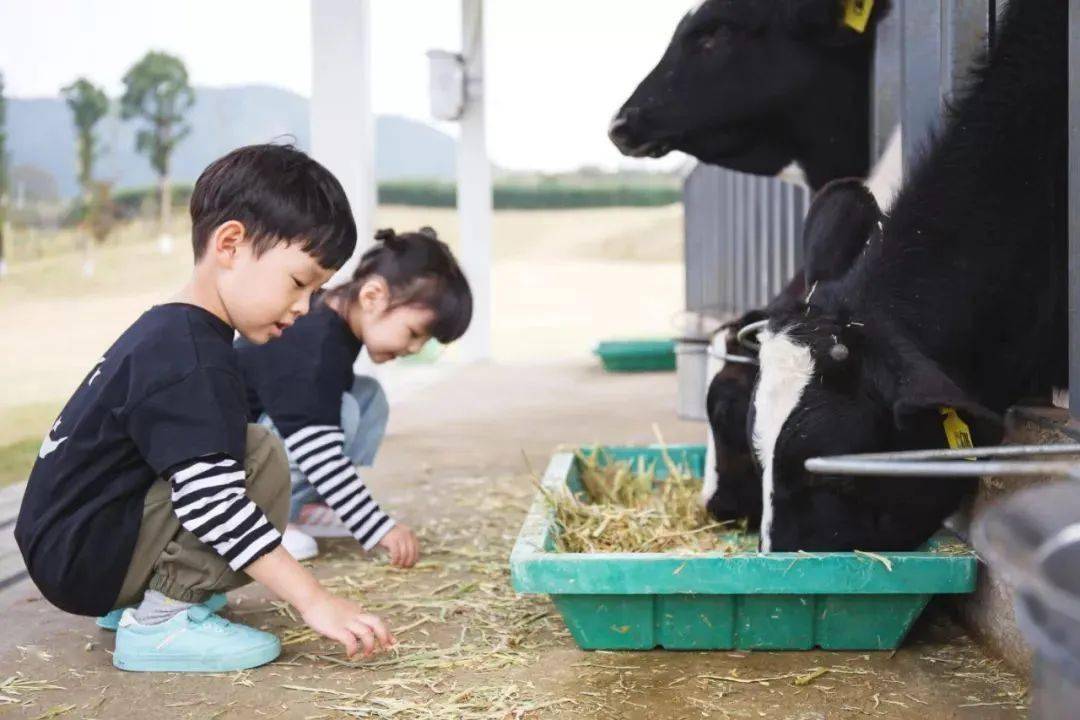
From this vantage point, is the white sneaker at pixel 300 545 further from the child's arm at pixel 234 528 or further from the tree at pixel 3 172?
the tree at pixel 3 172

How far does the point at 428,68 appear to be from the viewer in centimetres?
877

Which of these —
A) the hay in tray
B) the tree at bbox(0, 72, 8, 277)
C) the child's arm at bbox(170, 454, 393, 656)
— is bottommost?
the hay in tray

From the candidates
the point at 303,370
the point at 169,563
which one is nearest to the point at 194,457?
the point at 169,563

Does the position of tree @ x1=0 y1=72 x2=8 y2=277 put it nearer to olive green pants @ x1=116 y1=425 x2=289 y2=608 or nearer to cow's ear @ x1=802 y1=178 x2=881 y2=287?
olive green pants @ x1=116 y1=425 x2=289 y2=608

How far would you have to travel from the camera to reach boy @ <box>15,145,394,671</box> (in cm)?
189

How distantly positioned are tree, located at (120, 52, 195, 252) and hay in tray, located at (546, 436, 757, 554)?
3578 mm

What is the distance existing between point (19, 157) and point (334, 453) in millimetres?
2783

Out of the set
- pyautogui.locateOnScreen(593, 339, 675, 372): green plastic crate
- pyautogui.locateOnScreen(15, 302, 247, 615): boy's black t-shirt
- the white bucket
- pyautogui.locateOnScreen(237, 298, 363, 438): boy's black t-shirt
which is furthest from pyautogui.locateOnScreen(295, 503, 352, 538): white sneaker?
pyautogui.locateOnScreen(593, 339, 675, 372): green plastic crate

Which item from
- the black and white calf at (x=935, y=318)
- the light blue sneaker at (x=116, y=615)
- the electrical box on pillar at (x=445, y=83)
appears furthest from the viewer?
the electrical box on pillar at (x=445, y=83)

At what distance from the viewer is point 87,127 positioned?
5391mm

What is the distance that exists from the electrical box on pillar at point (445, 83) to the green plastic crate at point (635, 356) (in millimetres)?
2143

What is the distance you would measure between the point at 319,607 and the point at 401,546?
0.82 m

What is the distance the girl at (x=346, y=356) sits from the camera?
267cm

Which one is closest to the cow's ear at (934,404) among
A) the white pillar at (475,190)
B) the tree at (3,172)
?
the tree at (3,172)
